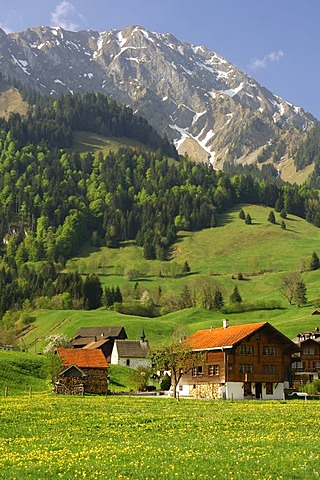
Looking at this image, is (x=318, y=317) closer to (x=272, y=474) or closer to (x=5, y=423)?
(x=5, y=423)

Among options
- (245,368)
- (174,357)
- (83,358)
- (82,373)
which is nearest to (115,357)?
(83,358)

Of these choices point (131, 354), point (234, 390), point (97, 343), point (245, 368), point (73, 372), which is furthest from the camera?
point (97, 343)

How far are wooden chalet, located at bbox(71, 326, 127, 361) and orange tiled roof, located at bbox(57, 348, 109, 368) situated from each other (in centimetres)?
5162

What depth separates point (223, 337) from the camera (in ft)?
265

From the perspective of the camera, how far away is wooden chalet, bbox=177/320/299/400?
77125mm

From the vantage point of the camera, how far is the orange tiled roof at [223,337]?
78312 millimetres

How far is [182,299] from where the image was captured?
182m

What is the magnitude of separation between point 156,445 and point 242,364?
52.1 meters

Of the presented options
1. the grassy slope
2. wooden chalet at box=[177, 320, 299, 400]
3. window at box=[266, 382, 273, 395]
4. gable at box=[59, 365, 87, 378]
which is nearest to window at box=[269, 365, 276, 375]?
wooden chalet at box=[177, 320, 299, 400]

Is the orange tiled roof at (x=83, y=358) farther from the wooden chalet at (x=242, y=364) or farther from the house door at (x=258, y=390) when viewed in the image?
the house door at (x=258, y=390)

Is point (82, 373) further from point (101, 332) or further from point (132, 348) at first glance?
point (101, 332)

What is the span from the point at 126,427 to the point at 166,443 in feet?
22.1

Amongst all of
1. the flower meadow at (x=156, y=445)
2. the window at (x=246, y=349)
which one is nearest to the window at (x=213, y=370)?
the window at (x=246, y=349)

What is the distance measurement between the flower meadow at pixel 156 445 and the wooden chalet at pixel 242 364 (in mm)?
34249
